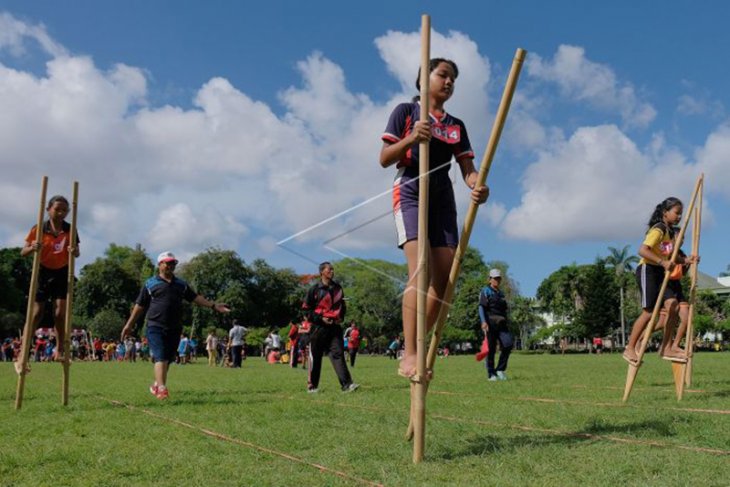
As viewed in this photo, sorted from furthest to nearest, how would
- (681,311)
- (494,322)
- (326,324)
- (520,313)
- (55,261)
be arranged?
(520,313) → (494,322) → (326,324) → (681,311) → (55,261)

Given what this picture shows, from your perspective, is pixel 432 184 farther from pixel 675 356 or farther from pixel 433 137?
pixel 675 356

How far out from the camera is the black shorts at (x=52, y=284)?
903 centimetres

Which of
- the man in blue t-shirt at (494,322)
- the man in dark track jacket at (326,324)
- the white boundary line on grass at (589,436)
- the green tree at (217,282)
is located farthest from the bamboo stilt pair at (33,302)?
the green tree at (217,282)

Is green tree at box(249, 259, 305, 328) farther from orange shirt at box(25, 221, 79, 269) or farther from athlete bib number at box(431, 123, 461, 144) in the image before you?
athlete bib number at box(431, 123, 461, 144)

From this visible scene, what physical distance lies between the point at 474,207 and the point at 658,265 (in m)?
5.29

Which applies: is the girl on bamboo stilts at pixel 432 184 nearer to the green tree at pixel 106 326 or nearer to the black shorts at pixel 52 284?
the black shorts at pixel 52 284

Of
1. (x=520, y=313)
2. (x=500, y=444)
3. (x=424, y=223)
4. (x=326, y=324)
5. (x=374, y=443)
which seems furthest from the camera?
(x=520, y=313)

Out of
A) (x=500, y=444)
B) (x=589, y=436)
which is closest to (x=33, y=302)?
(x=500, y=444)

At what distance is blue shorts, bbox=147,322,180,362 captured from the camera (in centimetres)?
937

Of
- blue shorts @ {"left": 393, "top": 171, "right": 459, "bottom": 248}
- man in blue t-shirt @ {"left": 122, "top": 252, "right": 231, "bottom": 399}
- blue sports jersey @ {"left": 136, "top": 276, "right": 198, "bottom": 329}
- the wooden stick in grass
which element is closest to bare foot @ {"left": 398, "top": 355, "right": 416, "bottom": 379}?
blue shorts @ {"left": 393, "top": 171, "right": 459, "bottom": 248}

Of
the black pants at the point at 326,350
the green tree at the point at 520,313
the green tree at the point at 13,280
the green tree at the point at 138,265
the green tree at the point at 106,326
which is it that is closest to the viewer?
the black pants at the point at 326,350

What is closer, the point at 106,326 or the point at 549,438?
the point at 549,438

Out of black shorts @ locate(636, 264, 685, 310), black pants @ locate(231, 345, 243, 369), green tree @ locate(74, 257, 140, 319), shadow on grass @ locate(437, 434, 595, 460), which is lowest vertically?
black pants @ locate(231, 345, 243, 369)

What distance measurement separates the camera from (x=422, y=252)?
14.1 feet
